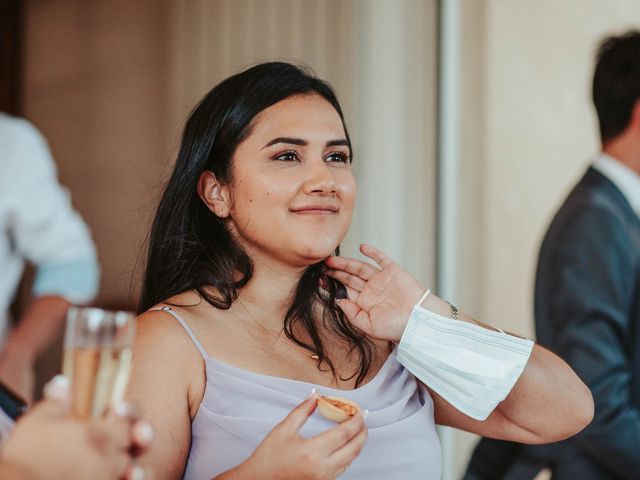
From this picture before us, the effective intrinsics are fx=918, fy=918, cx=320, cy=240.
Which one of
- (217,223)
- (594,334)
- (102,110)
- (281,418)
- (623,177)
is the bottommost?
(594,334)

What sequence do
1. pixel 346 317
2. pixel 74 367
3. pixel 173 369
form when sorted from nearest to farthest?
pixel 74 367 < pixel 173 369 < pixel 346 317

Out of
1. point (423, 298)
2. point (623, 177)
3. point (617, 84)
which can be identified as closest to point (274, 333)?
point (423, 298)

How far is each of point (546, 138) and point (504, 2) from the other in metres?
0.60

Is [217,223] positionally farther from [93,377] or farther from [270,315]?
[93,377]

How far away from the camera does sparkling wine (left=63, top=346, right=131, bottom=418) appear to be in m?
0.99

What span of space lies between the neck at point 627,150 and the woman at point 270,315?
1.19m

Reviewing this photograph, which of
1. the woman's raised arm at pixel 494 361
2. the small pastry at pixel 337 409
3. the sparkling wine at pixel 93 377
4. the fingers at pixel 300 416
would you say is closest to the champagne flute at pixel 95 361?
the sparkling wine at pixel 93 377

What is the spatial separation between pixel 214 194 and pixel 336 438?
0.73 metres

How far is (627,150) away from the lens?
294cm

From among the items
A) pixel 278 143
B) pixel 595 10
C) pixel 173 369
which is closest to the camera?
pixel 173 369

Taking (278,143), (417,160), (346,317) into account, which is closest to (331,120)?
(278,143)

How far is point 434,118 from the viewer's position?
3.88 m

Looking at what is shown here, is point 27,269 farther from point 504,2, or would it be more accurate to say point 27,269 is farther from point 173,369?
point 173,369

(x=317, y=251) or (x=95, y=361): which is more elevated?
(x=95, y=361)
